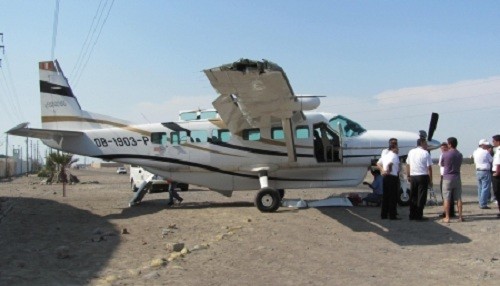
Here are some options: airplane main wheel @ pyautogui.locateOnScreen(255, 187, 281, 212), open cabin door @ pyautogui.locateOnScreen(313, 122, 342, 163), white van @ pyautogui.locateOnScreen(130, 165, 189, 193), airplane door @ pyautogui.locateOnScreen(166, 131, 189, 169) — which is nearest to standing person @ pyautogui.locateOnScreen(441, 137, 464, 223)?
open cabin door @ pyautogui.locateOnScreen(313, 122, 342, 163)

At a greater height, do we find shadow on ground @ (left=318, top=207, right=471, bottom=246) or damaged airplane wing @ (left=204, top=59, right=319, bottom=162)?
damaged airplane wing @ (left=204, top=59, right=319, bottom=162)

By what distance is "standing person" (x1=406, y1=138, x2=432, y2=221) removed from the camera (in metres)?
11.7

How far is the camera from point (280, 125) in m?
15.6

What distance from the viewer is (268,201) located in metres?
14.2

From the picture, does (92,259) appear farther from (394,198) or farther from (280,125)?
(280,125)

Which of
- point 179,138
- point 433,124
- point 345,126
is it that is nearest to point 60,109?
point 179,138

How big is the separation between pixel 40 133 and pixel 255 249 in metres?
10.5

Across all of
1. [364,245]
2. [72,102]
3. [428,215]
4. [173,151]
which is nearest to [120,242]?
[364,245]

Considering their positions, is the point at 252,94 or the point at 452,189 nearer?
the point at 452,189

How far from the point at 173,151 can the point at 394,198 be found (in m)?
7.38

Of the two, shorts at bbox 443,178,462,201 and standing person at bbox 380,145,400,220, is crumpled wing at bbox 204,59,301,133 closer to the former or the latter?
standing person at bbox 380,145,400,220

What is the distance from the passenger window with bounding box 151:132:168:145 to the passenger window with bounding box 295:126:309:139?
4.26m

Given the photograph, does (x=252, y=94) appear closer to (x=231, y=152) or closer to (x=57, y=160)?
(x=231, y=152)

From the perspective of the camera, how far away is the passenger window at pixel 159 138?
16.4 metres
